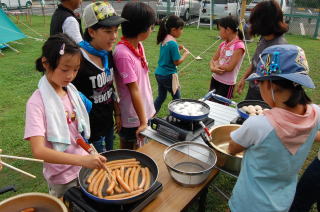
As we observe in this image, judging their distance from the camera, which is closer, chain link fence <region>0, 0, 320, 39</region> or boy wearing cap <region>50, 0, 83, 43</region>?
boy wearing cap <region>50, 0, 83, 43</region>

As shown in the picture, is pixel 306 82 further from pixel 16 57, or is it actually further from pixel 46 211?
pixel 16 57

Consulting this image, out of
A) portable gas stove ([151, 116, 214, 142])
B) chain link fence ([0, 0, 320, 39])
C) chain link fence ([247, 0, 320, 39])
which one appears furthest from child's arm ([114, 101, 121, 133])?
chain link fence ([247, 0, 320, 39])

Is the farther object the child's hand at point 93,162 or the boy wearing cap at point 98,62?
the boy wearing cap at point 98,62

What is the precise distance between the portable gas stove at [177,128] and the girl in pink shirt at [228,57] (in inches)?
68.3

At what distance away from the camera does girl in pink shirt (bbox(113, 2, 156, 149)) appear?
248cm

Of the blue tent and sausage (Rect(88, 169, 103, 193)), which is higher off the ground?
the blue tent

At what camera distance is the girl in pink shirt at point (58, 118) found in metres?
1.68

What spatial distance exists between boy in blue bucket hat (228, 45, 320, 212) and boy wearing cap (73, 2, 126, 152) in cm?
135

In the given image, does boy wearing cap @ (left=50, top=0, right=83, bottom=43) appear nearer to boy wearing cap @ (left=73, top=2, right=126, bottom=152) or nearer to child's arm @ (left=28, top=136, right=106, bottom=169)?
boy wearing cap @ (left=73, top=2, right=126, bottom=152)

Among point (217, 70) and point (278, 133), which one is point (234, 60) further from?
point (278, 133)

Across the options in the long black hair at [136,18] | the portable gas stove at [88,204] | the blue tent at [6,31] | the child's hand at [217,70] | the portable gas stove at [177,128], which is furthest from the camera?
the blue tent at [6,31]

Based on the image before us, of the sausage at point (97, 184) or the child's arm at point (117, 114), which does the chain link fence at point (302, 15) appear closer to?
the child's arm at point (117, 114)

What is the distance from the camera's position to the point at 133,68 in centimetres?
258

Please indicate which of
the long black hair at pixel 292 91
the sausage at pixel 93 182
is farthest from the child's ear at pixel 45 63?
the long black hair at pixel 292 91
